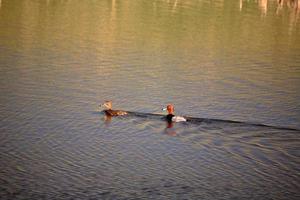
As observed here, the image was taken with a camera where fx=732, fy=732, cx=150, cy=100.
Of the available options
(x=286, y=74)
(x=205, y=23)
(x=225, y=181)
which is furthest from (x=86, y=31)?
(x=225, y=181)

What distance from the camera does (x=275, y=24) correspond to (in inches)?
1417

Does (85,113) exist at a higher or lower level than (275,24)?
lower

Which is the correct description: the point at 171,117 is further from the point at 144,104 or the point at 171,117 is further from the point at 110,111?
the point at 144,104

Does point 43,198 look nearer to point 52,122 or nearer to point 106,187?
point 106,187

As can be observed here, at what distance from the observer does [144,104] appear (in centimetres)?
1894

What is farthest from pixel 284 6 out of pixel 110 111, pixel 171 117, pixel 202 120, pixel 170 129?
pixel 170 129

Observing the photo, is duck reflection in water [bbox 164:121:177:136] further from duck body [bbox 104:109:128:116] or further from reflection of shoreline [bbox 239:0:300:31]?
reflection of shoreline [bbox 239:0:300:31]

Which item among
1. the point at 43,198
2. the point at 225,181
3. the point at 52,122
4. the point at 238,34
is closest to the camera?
the point at 43,198

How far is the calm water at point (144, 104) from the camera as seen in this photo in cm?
1360

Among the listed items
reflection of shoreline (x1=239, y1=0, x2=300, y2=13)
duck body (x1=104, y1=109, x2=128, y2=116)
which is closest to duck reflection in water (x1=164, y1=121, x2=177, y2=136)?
duck body (x1=104, y1=109, x2=128, y2=116)

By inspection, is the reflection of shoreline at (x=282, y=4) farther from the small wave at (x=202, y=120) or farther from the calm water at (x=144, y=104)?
the small wave at (x=202, y=120)

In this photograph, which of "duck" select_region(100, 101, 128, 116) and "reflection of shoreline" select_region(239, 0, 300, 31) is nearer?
"duck" select_region(100, 101, 128, 116)

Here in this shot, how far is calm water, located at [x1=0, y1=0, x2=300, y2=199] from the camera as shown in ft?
44.6

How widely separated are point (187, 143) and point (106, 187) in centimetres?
326
